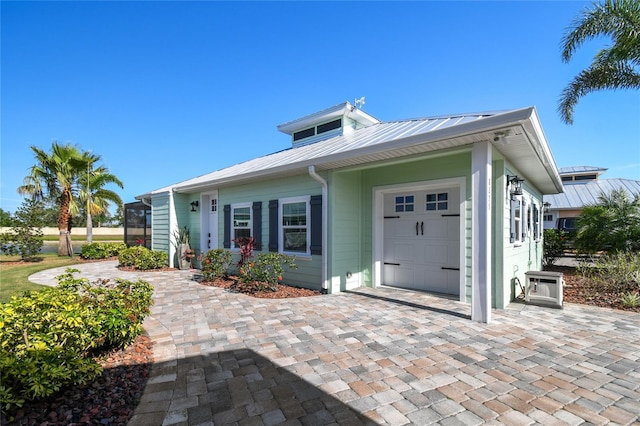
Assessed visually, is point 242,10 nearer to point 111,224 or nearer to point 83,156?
point 83,156

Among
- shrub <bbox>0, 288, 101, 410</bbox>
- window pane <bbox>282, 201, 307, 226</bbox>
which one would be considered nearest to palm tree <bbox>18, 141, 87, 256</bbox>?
window pane <bbox>282, 201, 307, 226</bbox>

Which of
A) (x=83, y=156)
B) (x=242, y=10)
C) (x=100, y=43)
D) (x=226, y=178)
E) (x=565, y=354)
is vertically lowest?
(x=565, y=354)

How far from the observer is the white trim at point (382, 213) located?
507 centimetres

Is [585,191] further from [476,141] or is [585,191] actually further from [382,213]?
[476,141]

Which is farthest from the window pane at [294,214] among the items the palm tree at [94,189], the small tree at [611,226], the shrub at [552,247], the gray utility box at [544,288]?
the palm tree at [94,189]

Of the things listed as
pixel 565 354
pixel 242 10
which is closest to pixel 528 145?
pixel 565 354

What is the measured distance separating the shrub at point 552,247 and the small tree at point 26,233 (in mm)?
20215

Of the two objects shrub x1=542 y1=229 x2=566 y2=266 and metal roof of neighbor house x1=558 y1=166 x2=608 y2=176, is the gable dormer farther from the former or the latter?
metal roof of neighbor house x1=558 y1=166 x2=608 y2=176

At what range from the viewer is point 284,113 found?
1112cm

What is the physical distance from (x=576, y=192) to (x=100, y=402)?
26.5m

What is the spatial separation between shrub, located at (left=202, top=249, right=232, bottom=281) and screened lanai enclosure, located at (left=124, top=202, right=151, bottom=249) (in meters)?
6.45

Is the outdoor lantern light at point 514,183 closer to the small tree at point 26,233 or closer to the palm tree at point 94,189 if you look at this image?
the small tree at point 26,233

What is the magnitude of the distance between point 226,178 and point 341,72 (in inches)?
182

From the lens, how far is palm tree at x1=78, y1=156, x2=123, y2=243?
13.7 m
